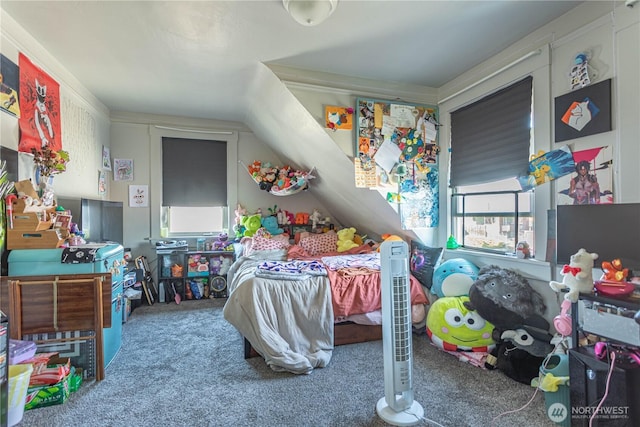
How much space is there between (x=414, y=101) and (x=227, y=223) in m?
3.04

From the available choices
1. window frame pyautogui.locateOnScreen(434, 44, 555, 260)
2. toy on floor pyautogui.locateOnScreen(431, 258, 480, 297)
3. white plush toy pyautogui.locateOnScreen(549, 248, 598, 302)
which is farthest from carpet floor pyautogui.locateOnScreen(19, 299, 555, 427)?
window frame pyautogui.locateOnScreen(434, 44, 555, 260)

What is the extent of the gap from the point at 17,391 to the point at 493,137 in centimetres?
358

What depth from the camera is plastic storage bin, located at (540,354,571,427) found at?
155cm

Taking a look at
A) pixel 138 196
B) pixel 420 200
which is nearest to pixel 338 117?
pixel 420 200

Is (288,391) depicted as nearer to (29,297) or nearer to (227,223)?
(29,297)

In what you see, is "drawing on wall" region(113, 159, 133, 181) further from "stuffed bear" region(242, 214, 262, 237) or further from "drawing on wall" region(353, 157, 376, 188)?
"drawing on wall" region(353, 157, 376, 188)

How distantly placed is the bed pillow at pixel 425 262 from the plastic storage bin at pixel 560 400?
119cm

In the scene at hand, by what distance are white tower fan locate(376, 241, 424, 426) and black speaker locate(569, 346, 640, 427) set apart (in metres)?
0.77

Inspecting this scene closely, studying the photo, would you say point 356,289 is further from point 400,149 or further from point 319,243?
point 400,149

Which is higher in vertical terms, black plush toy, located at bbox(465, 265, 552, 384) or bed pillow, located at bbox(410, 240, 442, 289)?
bed pillow, located at bbox(410, 240, 442, 289)

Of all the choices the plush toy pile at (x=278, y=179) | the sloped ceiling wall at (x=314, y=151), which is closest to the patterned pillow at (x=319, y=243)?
the sloped ceiling wall at (x=314, y=151)

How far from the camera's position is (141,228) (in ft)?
13.2

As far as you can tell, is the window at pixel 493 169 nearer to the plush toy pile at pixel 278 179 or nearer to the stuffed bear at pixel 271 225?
the plush toy pile at pixel 278 179

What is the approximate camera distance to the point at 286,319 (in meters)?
2.28
